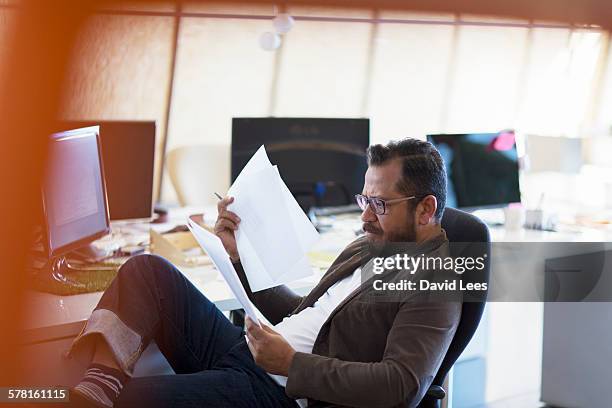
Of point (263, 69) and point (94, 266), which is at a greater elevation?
point (263, 69)

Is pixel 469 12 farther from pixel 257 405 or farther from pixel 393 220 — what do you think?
pixel 257 405

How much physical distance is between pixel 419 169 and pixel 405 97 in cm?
710

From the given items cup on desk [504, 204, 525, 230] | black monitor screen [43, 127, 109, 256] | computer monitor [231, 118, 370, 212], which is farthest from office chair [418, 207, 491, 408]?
cup on desk [504, 204, 525, 230]

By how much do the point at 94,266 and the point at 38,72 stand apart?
4.25 ft

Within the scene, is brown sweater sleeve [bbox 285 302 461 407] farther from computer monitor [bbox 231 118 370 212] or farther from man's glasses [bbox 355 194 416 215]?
computer monitor [bbox 231 118 370 212]

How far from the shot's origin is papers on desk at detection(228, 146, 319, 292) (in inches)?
57.3

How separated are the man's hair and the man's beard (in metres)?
0.06

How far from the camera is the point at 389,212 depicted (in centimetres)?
141

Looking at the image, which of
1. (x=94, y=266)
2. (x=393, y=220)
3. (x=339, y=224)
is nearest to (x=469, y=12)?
(x=393, y=220)

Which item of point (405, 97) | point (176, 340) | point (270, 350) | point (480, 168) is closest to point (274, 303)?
point (176, 340)

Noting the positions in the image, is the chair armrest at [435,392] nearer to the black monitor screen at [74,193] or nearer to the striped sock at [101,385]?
the striped sock at [101,385]

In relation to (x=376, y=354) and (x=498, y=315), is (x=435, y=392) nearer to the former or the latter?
(x=376, y=354)

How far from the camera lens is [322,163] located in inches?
94.2

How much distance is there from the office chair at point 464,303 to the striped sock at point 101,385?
59cm
